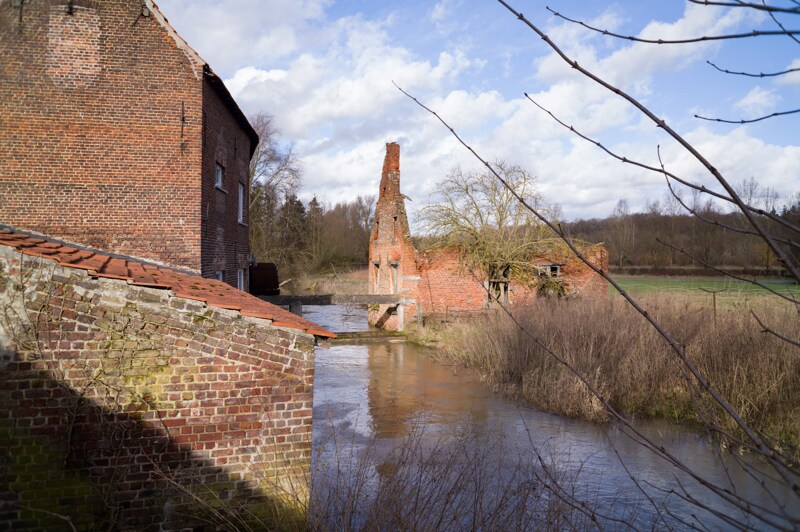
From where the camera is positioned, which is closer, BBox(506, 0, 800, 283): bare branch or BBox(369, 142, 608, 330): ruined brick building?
BBox(506, 0, 800, 283): bare branch

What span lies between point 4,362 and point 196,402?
1724mm

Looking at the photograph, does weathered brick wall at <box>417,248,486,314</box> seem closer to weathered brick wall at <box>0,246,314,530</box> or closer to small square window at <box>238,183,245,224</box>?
small square window at <box>238,183,245,224</box>

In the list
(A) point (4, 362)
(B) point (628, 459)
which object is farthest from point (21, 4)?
(B) point (628, 459)

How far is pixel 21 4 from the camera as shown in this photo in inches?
421

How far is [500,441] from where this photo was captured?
727cm

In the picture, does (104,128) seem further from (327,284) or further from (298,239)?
(298,239)

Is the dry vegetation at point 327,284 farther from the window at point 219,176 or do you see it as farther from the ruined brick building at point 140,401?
the ruined brick building at point 140,401

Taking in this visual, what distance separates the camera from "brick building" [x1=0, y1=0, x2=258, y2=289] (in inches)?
426

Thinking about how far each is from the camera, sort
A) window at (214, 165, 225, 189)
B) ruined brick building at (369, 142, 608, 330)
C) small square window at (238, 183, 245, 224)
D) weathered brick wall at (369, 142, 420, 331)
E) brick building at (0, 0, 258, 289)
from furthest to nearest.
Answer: weathered brick wall at (369, 142, 420, 331), ruined brick building at (369, 142, 608, 330), small square window at (238, 183, 245, 224), window at (214, 165, 225, 189), brick building at (0, 0, 258, 289)

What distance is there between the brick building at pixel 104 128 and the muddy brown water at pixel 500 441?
485 centimetres

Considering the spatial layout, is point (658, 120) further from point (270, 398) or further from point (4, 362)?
point (4, 362)

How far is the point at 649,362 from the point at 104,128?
12264mm

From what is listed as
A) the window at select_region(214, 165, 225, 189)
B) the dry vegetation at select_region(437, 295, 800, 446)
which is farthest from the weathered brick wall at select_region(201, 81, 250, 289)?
the dry vegetation at select_region(437, 295, 800, 446)

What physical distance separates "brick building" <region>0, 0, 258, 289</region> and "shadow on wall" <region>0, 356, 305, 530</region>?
6.44 metres
